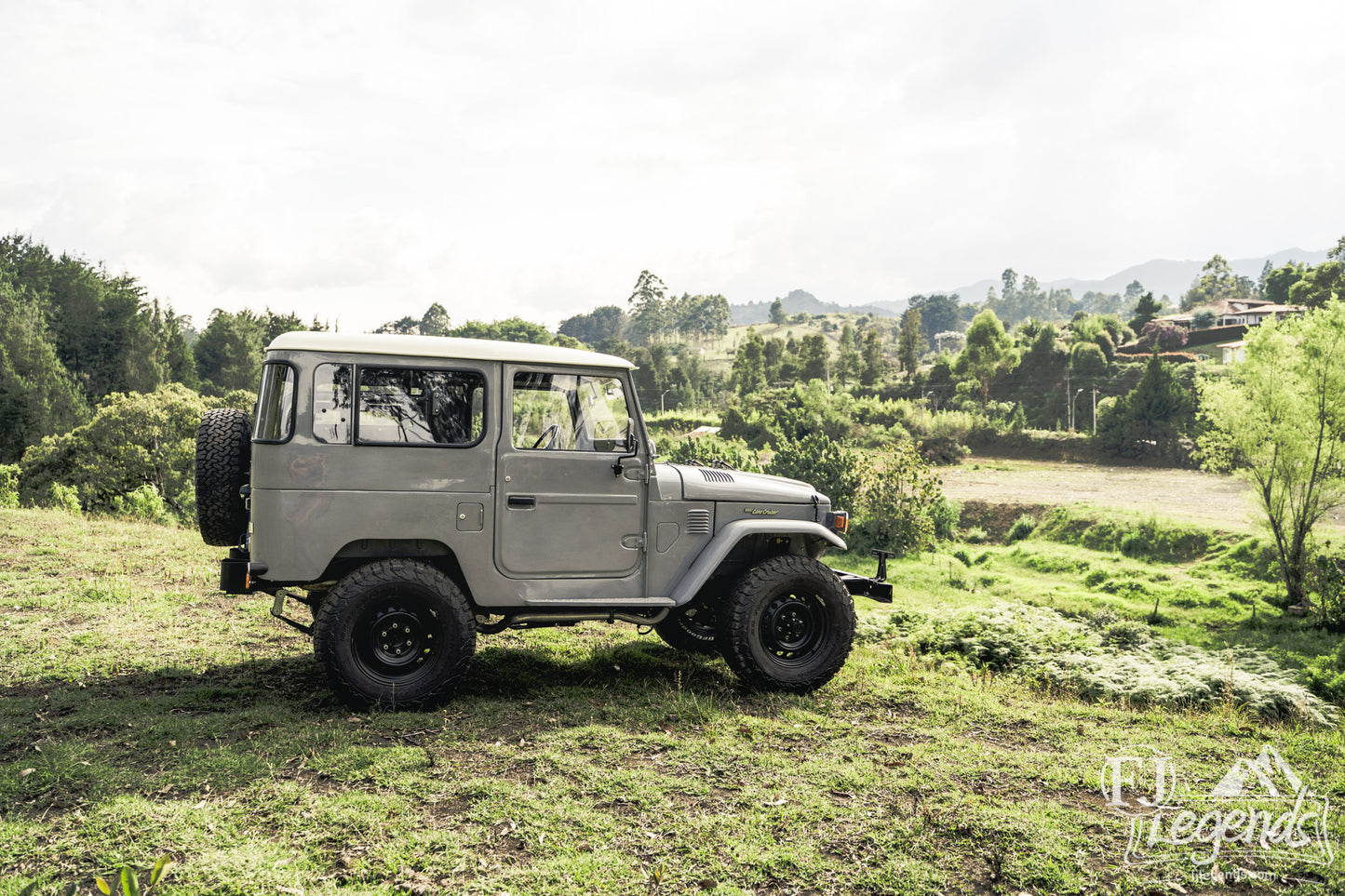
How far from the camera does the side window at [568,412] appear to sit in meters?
6.80

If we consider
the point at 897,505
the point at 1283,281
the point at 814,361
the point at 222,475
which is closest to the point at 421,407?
the point at 222,475

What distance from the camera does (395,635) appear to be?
6.46 metres

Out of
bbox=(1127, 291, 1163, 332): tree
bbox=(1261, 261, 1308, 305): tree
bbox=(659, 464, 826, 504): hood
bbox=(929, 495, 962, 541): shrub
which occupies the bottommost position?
bbox=(929, 495, 962, 541): shrub

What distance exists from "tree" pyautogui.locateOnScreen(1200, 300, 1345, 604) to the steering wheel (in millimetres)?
29096

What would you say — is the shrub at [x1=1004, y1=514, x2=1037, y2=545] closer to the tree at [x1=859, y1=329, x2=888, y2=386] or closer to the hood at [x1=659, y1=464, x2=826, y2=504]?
the hood at [x1=659, y1=464, x2=826, y2=504]

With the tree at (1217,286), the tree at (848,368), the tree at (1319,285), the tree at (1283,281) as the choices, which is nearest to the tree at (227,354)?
the tree at (848,368)

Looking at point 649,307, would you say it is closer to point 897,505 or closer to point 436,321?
point 436,321

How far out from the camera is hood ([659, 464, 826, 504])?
7215mm

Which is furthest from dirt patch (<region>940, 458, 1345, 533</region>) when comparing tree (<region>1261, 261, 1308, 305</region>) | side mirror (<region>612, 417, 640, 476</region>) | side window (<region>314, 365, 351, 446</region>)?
tree (<region>1261, 261, 1308, 305</region>)

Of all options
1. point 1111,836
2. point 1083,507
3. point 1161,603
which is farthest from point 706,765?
point 1083,507

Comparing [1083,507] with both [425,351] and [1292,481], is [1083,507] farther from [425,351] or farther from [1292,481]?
[425,351]

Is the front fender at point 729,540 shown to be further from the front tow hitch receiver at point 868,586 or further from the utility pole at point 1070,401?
the utility pole at point 1070,401

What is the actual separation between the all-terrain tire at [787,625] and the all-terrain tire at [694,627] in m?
0.29

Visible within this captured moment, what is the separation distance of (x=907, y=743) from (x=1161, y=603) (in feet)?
81.9
